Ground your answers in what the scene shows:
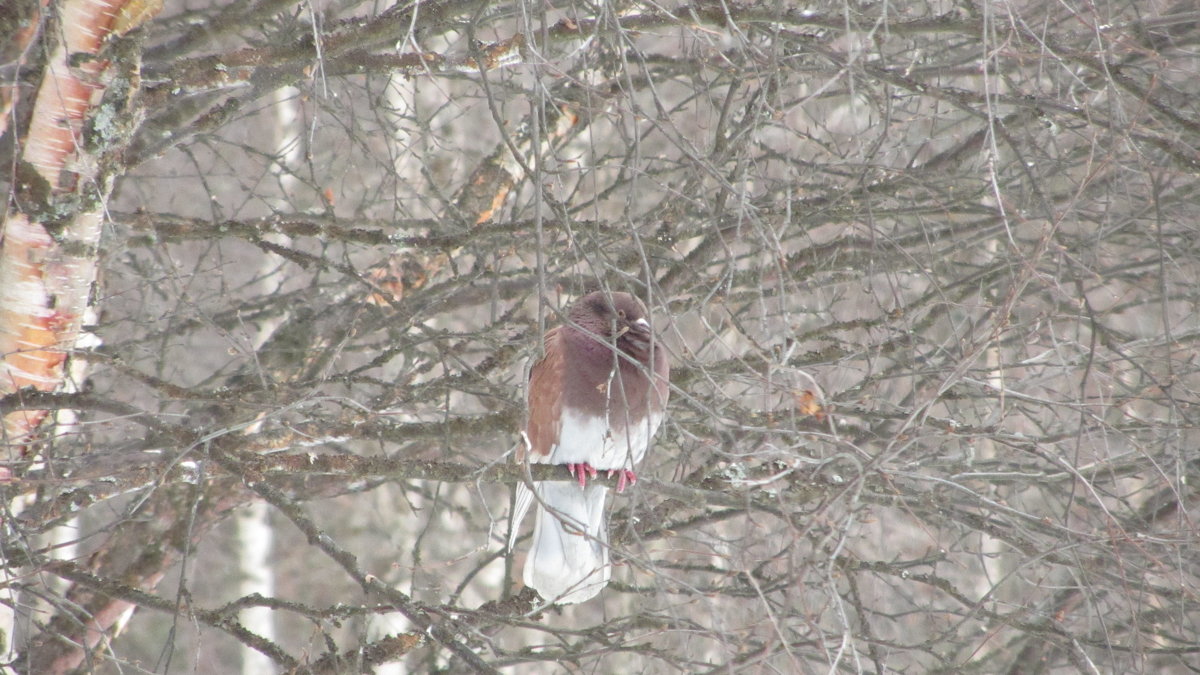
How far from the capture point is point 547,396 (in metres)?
4.01

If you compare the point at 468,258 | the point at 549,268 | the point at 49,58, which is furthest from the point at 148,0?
the point at 468,258

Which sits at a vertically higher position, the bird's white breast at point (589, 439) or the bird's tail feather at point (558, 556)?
the bird's white breast at point (589, 439)

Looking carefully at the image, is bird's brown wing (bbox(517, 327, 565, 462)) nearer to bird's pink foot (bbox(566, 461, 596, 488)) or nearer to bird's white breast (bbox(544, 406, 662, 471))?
bird's white breast (bbox(544, 406, 662, 471))

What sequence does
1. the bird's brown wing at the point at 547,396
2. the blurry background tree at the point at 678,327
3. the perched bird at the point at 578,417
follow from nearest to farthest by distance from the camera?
the blurry background tree at the point at 678,327, the perched bird at the point at 578,417, the bird's brown wing at the point at 547,396

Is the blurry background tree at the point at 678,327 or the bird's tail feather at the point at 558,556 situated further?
the bird's tail feather at the point at 558,556

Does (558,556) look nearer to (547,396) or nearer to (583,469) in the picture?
(583,469)

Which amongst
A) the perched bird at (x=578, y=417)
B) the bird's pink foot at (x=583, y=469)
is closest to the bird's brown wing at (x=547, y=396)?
the perched bird at (x=578, y=417)

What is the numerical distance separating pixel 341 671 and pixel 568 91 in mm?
2067

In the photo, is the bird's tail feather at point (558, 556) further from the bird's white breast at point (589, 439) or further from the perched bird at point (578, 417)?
the bird's white breast at point (589, 439)

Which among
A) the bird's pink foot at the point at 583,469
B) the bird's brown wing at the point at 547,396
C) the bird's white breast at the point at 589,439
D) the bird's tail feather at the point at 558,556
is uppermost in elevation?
the bird's brown wing at the point at 547,396

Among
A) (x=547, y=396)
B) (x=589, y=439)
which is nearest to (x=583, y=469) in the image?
(x=589, y=439)

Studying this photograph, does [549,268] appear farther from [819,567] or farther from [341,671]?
[819,567]

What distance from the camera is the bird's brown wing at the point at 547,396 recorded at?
395 centimetres

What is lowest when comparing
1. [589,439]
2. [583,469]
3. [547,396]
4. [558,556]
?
[558,556]
